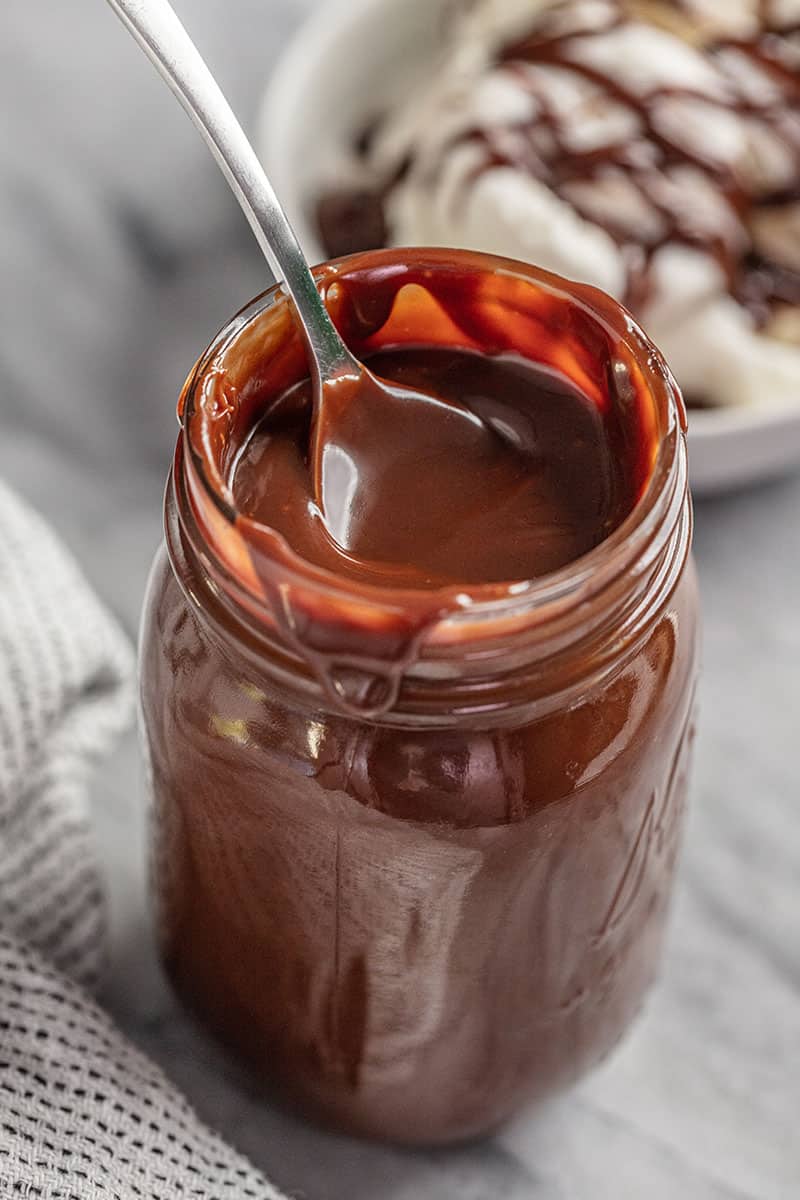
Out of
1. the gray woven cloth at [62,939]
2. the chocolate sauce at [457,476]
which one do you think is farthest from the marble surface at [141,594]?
the chocolate sauce at [457,476]

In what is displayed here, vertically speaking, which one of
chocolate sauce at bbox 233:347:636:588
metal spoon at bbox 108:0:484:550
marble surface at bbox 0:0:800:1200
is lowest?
marble surface at bbox 0:0:800:1200

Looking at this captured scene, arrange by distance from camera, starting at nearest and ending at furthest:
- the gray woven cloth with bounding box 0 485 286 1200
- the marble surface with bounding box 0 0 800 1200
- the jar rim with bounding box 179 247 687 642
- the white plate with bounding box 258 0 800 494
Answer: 1. the jar rim with bounding box 179 247 687 642
2. the gray woven cloth with bounding box 0 485 286 1200
3. the marble surface with bounding box 0 0 800 1200
4. the white plate with bounding box 258 0 800 494

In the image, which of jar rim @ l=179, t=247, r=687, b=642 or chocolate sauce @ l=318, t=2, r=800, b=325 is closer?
jar rim @ l=179, t=247, r=687, b=642

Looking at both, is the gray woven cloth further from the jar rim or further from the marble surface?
the jar rim

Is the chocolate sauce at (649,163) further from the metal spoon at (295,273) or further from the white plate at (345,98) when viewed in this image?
the metal spoon at (295,273)

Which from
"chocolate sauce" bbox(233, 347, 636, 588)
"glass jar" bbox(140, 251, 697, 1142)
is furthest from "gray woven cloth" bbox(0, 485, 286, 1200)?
"chocolate sauce" bbox(233, 347, 636, 588)

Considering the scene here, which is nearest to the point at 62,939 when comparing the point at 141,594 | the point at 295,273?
the point at 141,594

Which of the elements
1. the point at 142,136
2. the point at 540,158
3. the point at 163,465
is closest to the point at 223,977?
the point at 163,465

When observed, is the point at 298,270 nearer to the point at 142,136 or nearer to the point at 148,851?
the point at 148,851
